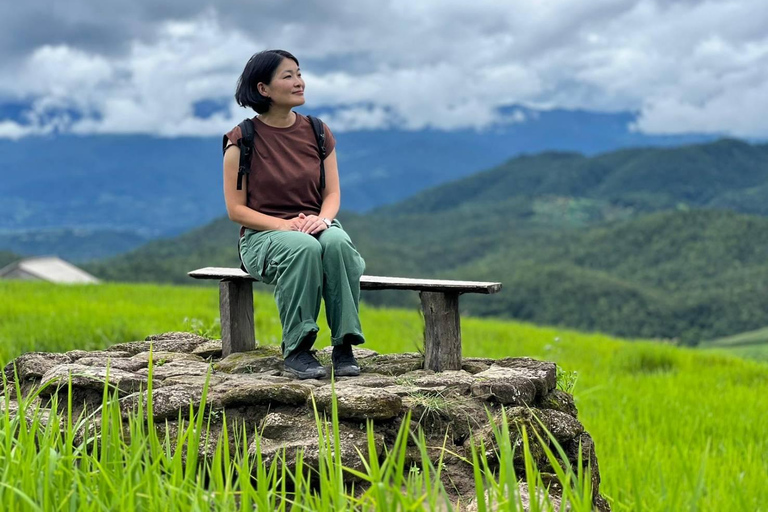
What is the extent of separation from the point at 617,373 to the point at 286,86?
897cm

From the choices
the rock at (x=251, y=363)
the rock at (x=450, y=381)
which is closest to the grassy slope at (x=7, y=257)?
the rock at (x=251, y=363)

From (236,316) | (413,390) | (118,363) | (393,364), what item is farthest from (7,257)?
(413,390)

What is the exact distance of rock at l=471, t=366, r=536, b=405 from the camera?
174 inches

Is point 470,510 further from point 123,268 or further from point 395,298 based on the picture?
point 395,298

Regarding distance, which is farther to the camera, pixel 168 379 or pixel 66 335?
pixel 66 335

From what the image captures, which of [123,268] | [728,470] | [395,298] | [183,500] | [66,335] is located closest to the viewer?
[183,500]

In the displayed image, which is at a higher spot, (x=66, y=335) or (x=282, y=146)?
(x=282, y=146)

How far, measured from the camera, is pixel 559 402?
487 centimetres

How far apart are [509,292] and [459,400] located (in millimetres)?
103141

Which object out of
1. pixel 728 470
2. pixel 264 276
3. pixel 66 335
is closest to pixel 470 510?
pixel 264 276

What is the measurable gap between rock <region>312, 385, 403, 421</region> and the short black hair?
2.15m

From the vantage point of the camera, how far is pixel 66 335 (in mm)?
10742

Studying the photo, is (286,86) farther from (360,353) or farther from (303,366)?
(360,353)

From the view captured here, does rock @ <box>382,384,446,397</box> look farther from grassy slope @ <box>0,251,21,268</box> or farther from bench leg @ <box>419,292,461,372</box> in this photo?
grassy slope @ <box>0,251,21,268</box>
